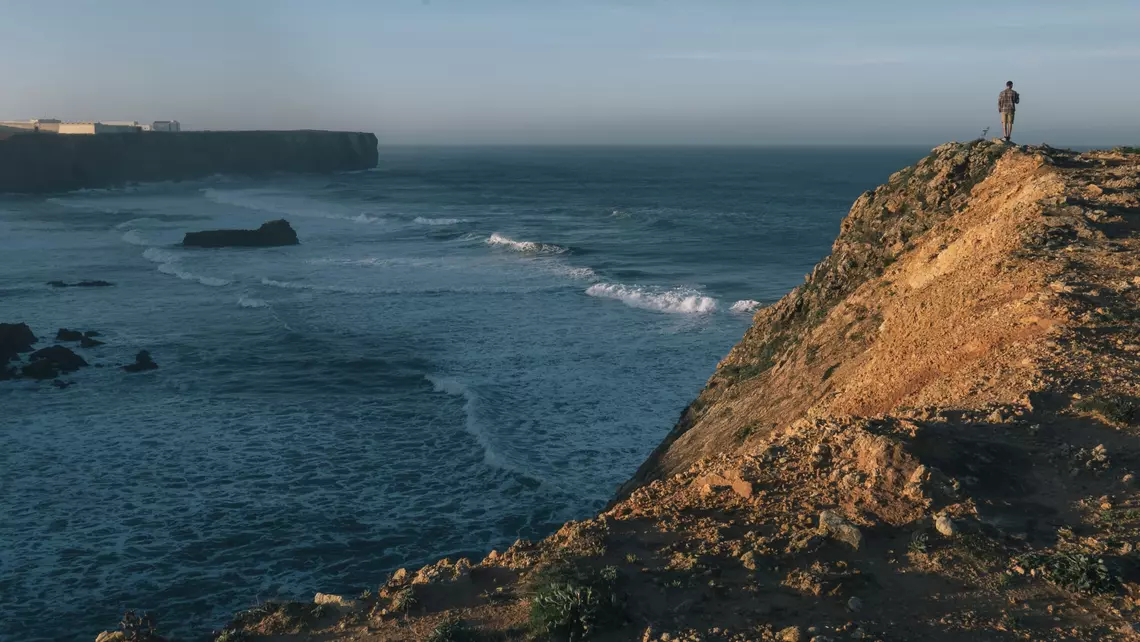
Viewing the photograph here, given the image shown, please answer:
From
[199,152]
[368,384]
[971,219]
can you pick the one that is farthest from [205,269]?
[199,152]

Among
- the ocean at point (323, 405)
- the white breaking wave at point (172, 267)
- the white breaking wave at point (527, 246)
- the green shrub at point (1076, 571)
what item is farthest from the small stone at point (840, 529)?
the white breaking wave at point (527, 246)

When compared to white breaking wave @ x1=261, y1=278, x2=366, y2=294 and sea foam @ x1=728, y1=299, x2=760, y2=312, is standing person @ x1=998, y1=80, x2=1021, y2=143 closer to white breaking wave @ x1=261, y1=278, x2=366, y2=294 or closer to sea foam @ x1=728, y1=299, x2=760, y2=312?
sea foam @ x1=728, y1=299, x2=760, y2=312

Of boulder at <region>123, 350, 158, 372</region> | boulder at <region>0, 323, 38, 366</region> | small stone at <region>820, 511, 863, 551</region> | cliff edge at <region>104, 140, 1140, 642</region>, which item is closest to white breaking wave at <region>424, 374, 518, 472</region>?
cliff edge at <region>104, 140, 1140, 642</region>

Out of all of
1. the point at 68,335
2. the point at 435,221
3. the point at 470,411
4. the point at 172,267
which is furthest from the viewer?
the point at 435,221

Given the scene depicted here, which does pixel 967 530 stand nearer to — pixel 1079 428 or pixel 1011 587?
pixel 1011 587

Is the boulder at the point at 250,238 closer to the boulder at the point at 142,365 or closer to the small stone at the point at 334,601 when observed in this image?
the boulder at the point at 142,365

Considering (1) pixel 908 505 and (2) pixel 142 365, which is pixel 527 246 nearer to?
(2) pixel 142 365

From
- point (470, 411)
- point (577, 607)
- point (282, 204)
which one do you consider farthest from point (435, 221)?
point (577, 607)
